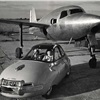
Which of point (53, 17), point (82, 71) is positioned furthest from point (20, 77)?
point (53, 17)

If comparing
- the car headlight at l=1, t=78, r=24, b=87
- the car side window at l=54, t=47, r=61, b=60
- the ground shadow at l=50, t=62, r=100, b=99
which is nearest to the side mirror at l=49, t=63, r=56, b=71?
the car side window at l=54, t=47, r=61, b=60

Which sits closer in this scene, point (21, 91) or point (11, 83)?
point (21, 91)

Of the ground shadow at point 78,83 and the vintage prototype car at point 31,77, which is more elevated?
the vintage prototype car at point 31,77

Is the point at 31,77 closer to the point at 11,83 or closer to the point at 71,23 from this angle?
the point at 11,83

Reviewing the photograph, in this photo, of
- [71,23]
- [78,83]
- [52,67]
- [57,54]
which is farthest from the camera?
[71,23]

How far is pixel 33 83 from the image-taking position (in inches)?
198

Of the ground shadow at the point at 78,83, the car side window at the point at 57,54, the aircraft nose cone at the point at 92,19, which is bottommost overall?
the ground shadow at the point at 78,83

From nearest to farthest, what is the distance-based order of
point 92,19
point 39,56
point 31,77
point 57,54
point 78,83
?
point 31,77, point 39,56, point 78,83, point 57,54, point 92,19

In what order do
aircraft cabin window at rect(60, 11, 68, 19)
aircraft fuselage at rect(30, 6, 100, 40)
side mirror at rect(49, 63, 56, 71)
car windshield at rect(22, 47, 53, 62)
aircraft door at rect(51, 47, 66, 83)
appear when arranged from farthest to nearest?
aircraft cabin window at rect(60, 11, 68, 19), aircraft fuselage at rect(30, 6, 100, 40), car windshield at rect(22, 47, 53, 62), aircraft door at rect(51, 47, 66, 83), side mirror at rect(49, 63, 56, 71)

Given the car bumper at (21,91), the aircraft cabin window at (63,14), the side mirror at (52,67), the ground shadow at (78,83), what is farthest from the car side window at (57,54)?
the aircraft cabin window at (63,14)

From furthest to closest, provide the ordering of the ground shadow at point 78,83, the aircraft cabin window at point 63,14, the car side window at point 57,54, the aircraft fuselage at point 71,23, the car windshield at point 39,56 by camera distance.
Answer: the aircraft cabin window at point 63,14 → the aircraft fuselage at point 71,23 → the car side window at point 57,54 → the car windshield at point 39,56 → the ground shadow at point 78,83

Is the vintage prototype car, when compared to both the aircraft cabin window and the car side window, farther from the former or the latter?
the aircraft cabin window


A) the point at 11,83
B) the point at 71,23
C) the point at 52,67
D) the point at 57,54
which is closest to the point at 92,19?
the point at 71,23

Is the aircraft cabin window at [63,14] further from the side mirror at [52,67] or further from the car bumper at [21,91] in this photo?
the car bumper at [21,91]
